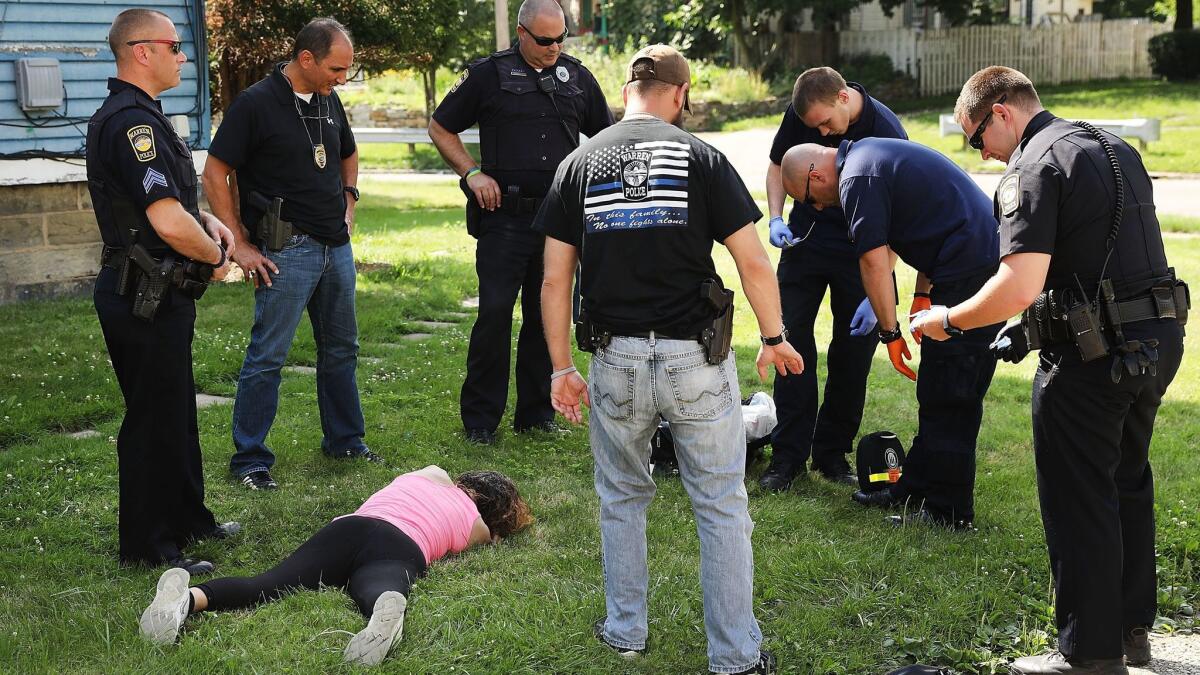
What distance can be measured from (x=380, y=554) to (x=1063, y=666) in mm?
2343

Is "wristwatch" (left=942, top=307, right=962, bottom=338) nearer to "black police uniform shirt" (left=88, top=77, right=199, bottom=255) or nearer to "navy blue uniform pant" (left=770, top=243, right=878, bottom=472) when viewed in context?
"navy blue uniform pant" (left=770, top=243, right=878, bottom=472)

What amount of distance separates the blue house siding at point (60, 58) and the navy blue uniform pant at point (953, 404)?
764 cm

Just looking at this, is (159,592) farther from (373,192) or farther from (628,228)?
(373,192)

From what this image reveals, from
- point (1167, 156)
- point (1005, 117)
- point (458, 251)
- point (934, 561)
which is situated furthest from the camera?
point (1167, 156)

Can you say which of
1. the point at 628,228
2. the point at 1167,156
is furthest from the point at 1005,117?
the point at 1167,156

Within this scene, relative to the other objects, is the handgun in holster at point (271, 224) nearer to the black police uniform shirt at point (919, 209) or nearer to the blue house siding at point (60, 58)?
the black police uniform shirt at point (919, 209)

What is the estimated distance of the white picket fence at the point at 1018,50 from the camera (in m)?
30.9

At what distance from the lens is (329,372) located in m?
5.88

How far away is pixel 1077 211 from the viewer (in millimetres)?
3543

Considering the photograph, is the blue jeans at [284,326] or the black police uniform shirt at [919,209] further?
the blue jeans at [284,326]

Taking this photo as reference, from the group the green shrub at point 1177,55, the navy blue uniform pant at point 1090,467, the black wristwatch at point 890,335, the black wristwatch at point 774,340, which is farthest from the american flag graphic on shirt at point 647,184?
the green shrub at point 1177,55

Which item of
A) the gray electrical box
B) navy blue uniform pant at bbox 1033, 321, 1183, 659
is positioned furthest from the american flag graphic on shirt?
the gray electrical box

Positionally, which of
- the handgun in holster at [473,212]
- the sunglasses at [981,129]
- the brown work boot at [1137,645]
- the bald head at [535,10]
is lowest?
the brown work boot at [1137,645]

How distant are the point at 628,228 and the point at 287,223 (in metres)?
2.50
